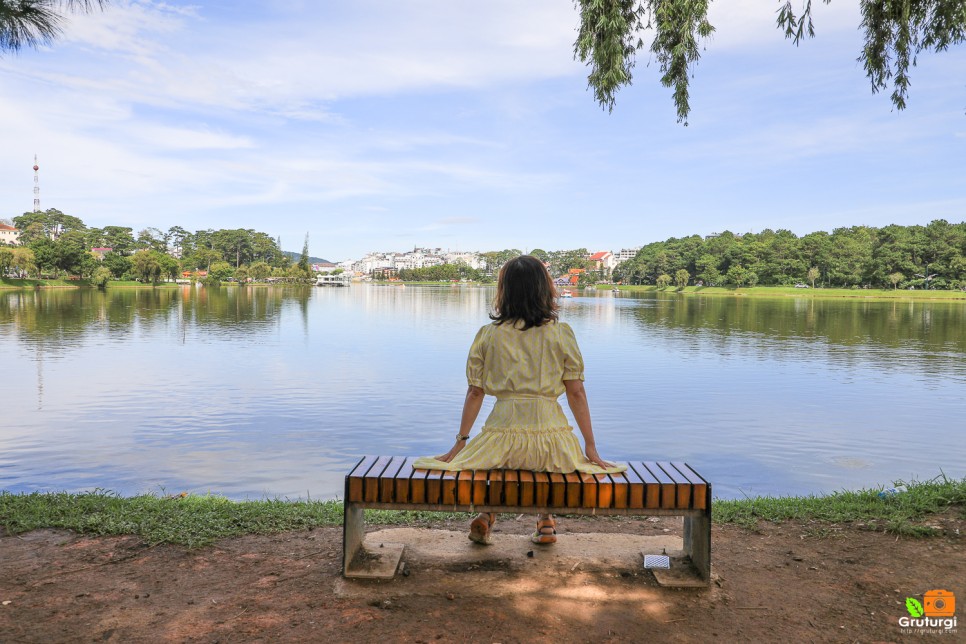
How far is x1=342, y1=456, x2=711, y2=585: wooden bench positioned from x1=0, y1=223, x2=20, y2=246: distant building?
A: 138534 millimetres

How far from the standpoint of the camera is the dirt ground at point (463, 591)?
3.09 m

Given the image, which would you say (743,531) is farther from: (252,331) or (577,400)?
(252,331)

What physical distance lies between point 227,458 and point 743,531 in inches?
267

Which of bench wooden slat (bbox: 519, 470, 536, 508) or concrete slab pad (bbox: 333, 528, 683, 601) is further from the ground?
bench wooden slat (bbox: 519, 470, 536, 508)

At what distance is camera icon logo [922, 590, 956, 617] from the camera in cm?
333

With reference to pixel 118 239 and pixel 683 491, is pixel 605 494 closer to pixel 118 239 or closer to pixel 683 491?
pixel 683 491

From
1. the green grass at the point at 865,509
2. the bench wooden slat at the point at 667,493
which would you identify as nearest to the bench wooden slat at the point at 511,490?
the bench wooden slat at the point at 667,493

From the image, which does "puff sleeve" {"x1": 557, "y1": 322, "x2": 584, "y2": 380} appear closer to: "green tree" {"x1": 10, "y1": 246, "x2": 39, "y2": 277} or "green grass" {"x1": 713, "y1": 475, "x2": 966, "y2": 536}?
"green grass" {"x1": 713, "y1": 475, "x2": 966, "y2": 536}

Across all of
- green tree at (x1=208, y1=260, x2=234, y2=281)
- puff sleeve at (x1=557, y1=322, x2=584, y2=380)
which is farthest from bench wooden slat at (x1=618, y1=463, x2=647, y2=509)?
green tree at (x1=208, y1=260, x2=234, y2=281)

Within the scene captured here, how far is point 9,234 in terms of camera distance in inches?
4658

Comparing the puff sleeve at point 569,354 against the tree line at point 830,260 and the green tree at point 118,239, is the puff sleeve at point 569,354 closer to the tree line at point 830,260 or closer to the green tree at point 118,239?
the tree line at point 830,260

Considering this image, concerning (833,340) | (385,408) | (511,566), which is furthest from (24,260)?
(511,566)

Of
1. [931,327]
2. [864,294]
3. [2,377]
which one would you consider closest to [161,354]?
[2,377]

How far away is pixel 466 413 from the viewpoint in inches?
146
